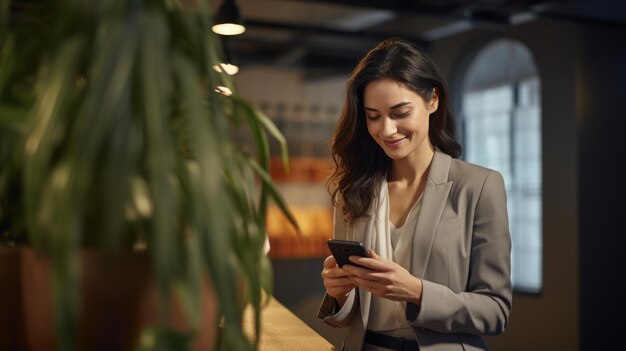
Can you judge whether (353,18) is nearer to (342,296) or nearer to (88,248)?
(342,296)

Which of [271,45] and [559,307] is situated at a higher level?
[271,45]

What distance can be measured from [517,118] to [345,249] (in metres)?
5.48

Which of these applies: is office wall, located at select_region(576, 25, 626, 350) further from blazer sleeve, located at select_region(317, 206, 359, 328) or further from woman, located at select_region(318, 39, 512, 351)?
blazer sleeve, located at select_region(317, 206, 359, 328)

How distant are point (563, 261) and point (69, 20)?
572 cm

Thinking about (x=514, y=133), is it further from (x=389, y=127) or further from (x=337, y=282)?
(x=337, y=282)

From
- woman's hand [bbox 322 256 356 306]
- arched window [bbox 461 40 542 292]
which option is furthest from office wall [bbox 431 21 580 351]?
woman's hand [bbox 322 256 356 306]

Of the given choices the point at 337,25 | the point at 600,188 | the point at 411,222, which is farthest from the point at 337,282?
the point at 337,25

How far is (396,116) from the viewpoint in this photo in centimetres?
214

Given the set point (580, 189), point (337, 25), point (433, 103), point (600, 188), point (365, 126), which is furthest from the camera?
point (337, 25)

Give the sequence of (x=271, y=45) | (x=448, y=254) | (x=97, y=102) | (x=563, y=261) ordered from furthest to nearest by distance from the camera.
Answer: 1. (x=271, y=45)
2. (x=563, y=261)
3. (x=448, y=254)
4. (x=97, y=102)

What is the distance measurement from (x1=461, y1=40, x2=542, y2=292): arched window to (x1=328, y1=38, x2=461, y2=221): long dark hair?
14.6 ft

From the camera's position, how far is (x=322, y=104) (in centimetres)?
777

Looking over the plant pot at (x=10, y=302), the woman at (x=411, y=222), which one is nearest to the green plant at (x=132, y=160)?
the plant pot at (x=10, y=302)

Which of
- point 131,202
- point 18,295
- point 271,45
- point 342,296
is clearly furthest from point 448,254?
point 271,45
